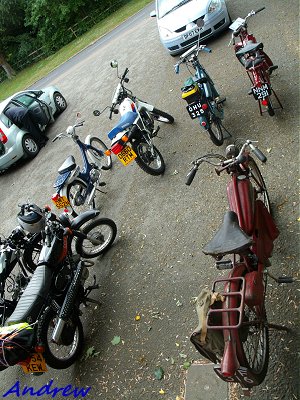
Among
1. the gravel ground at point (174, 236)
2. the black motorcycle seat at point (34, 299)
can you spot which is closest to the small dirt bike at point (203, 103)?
the gravel ground at point (174, 236)

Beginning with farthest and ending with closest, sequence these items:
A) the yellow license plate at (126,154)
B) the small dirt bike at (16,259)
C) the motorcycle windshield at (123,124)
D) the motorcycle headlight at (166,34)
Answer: the motorcycle headlight at (166,34) < the motorcycle windshield at (123,124) < the yellow license plate at (126,154) < the small dirt bike at (16,259)

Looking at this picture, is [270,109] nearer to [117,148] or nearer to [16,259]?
[117,148]

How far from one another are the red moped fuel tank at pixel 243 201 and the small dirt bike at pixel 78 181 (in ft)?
10.3

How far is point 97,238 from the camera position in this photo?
18.6 ft

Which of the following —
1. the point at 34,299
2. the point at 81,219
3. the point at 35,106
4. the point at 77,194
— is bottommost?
the point at 77,194

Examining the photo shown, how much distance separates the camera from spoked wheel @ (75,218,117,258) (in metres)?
5.56

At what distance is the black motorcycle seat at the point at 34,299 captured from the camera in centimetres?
411

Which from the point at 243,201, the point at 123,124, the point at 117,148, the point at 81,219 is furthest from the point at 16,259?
the point at 243,201

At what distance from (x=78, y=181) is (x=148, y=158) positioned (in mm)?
1285

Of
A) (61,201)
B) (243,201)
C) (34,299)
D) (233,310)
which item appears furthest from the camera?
(61,201)

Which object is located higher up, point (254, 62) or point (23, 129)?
point (23, 129)

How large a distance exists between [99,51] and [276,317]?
47.1 feet

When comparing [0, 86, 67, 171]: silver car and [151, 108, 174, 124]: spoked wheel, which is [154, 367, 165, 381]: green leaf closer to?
[151, 108, 174, 124]: spoked wheel

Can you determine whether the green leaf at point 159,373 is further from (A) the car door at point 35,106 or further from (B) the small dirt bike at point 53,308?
(A) the car door at point 35,106
